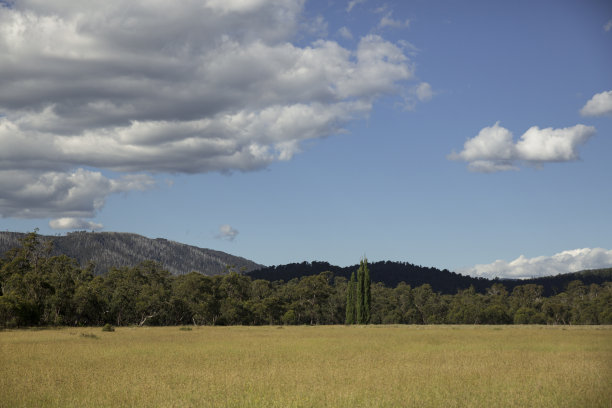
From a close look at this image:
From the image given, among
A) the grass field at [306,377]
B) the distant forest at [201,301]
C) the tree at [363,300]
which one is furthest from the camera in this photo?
the tree at [363,300]

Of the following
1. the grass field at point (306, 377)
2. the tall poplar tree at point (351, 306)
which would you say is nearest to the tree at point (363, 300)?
the tall poplar tree at point (351, 306)

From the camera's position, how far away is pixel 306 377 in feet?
74.1

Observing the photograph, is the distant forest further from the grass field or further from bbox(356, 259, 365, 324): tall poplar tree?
the grass field

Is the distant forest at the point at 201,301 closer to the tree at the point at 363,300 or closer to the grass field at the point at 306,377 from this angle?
the tree at the point at 363,300

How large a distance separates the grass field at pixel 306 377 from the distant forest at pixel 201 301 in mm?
39859

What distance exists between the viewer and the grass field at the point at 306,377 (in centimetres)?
1744

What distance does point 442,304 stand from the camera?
129000 millimetres

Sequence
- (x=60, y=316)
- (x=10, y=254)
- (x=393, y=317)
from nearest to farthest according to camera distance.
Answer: (x=60, y=316) < (x=10, y=254) < (x=393, y=317)

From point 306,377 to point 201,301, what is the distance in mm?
75343

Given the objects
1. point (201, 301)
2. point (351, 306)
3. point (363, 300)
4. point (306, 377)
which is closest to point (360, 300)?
point (363, 300)

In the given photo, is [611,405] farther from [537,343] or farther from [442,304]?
[442,304]

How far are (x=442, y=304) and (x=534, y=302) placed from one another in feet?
71.3

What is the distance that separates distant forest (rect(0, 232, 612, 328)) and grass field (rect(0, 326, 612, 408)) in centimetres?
3986

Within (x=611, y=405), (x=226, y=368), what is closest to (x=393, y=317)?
(x=226, y=368)
